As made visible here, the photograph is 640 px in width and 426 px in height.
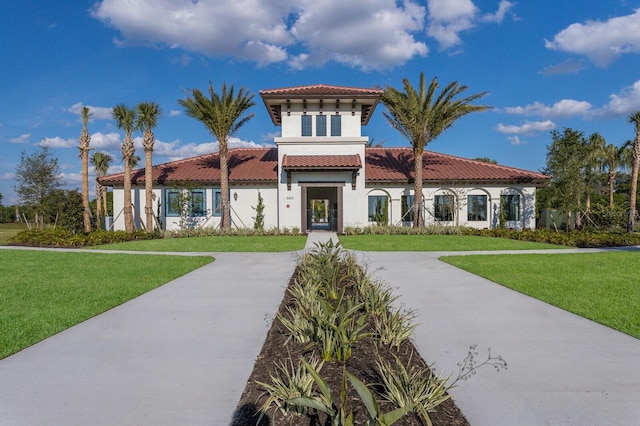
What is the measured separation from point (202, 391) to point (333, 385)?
49.4 inches

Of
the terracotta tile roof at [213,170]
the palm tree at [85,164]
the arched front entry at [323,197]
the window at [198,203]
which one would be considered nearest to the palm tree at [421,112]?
the arched front entry at [323,197]

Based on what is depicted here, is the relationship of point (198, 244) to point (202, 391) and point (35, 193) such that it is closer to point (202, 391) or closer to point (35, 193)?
point (202, 391)

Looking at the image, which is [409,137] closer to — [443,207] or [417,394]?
[443,207]

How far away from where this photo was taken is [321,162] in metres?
23.1

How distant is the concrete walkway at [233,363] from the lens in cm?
325

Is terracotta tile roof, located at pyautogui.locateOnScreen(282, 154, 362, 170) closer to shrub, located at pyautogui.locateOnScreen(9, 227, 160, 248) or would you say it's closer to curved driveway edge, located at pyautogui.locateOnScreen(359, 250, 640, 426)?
shrub, located at pyautogui.locateOnScreen(9, 227, 160, 248)

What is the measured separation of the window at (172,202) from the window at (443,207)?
56.7ft

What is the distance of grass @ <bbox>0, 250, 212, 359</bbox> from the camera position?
18.4ft

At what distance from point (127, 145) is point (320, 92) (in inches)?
496

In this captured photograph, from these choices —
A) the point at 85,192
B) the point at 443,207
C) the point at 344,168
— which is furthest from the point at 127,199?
the point at 443,207

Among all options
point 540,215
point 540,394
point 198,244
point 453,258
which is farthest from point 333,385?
point 540,215

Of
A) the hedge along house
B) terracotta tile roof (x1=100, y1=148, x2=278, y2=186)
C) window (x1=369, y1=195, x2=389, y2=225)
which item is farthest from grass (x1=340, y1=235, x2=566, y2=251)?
terracotta tile roof (x1=100, y1=148, x2=278, y2=186)

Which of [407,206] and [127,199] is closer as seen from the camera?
[127,199]

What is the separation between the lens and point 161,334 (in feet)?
17.2
